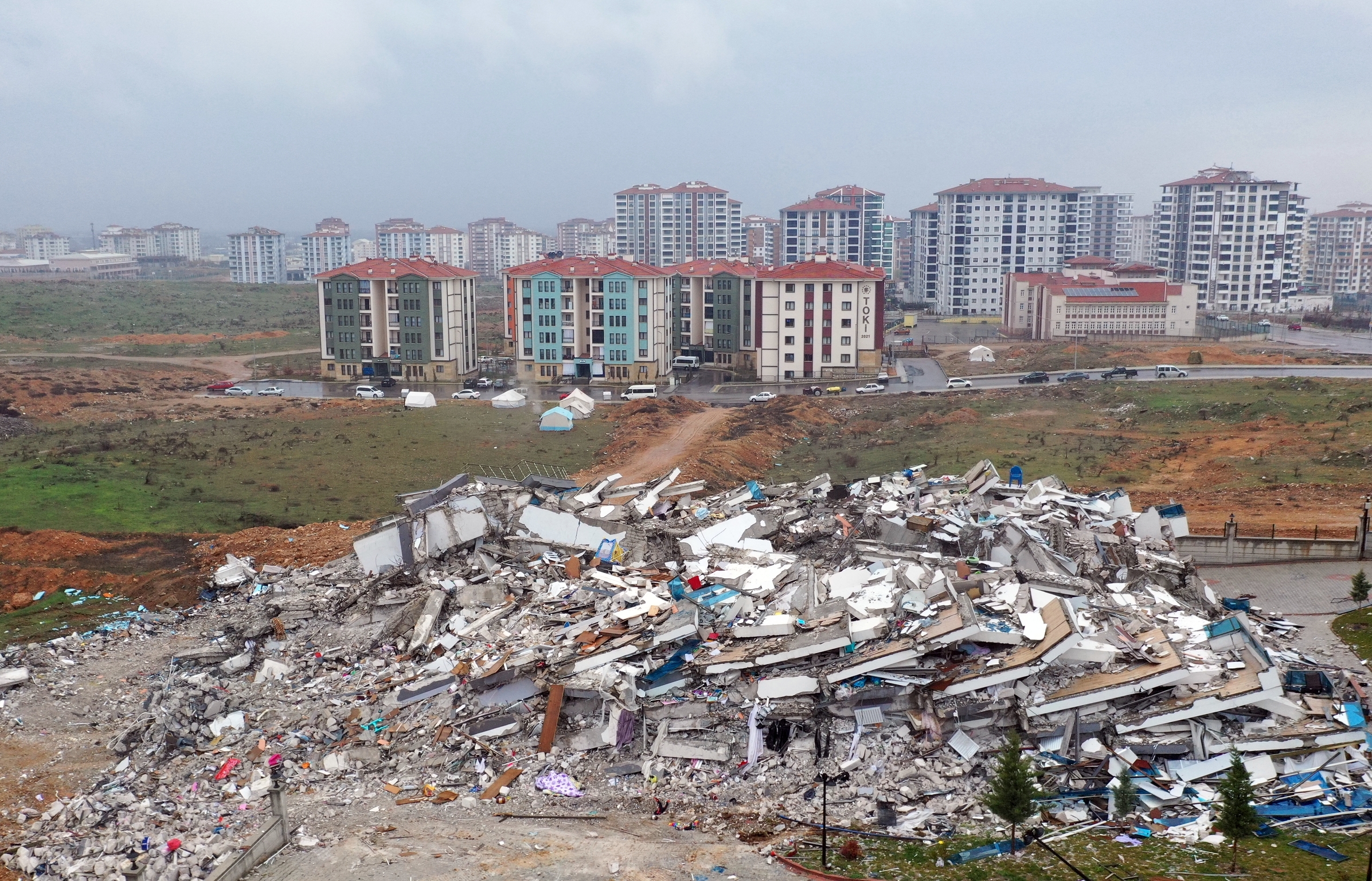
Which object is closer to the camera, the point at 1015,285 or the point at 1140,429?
the point at 1140,429

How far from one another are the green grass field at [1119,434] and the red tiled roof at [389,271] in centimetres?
2471

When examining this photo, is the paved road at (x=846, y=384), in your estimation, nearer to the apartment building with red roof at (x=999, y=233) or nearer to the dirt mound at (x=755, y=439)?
the dirt mound at (x=755, y=439)

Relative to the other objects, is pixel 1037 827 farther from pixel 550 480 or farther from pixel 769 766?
pixel 550 480

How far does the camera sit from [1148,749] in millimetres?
14664

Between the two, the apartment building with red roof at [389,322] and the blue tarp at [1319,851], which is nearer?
the blue tarp at [1319,851]

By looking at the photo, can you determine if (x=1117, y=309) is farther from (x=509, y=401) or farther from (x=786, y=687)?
(x=786, y=687)


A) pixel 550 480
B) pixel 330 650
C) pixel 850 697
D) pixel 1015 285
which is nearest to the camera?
pixel 850 697

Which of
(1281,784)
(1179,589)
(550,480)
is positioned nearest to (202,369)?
(550,480)

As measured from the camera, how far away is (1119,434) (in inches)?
1735

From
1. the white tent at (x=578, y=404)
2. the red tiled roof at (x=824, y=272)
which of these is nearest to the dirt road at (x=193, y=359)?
the white tent at (x=578, y=404)

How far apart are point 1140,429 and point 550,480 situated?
28.1 meters

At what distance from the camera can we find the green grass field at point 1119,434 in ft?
120

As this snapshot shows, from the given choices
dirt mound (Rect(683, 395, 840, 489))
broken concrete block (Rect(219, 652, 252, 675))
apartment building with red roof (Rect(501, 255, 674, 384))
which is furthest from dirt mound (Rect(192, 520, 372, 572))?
apartment building with red roof (Rect(501, 255, 674, 384))

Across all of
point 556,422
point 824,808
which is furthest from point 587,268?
point 824,808
